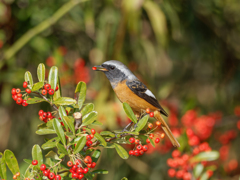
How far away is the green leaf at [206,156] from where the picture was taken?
2.31 meters

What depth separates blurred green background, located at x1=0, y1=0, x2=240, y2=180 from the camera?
325cm

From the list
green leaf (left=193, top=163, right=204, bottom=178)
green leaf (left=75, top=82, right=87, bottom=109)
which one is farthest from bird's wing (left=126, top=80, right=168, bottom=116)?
green leaf (left=75, top=82, right=87, bottom=109)

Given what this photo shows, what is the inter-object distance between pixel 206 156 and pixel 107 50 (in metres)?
1.54

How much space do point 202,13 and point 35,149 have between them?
3.35 metres

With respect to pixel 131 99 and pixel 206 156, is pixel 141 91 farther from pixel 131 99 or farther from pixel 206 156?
pixel 206 156

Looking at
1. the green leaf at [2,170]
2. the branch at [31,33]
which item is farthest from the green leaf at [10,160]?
the branch at [31,33]

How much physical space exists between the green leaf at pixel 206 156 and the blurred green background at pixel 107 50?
857mm

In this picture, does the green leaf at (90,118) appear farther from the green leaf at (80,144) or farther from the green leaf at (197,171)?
the green leaf at (197,171)

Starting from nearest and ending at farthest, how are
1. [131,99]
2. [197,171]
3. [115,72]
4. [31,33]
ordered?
[197,171] → [131,99] → [115,72] → [31,33]

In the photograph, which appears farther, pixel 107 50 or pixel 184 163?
pixel 107 50

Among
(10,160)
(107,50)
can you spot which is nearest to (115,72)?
(107,50)

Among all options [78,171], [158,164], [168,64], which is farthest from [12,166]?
[168,64]

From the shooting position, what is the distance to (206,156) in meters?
Answer: 2.34

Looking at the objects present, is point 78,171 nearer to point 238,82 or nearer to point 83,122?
point 83,122
